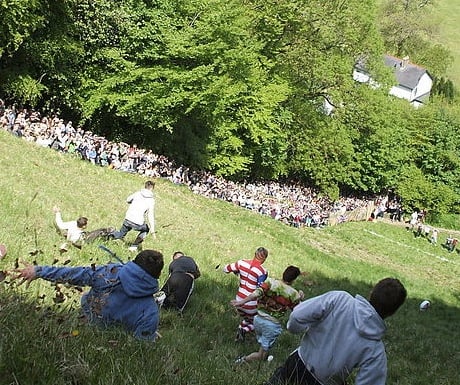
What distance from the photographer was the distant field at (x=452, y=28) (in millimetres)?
113375

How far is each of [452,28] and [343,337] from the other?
138370mm

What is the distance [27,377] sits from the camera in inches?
131

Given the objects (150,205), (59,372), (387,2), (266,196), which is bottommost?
(266,196)

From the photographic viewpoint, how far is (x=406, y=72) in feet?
309

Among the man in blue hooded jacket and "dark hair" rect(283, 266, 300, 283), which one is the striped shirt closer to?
"dark hair" rect(283, 266, 300, 283)

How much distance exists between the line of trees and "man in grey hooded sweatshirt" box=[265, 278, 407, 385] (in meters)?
25.8

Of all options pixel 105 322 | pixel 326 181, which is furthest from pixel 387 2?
pixel 105 322

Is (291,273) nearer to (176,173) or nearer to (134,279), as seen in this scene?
(134,279)

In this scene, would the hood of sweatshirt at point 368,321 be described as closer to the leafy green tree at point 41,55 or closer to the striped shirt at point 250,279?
the striped shirt at point 250,279

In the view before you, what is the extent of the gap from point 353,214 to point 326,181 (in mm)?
4575

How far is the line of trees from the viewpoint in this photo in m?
30.8

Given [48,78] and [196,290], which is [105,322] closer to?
[196,290]

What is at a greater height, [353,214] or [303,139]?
[303,139]

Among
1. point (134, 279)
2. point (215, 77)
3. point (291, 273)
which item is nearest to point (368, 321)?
point (134, 279)
